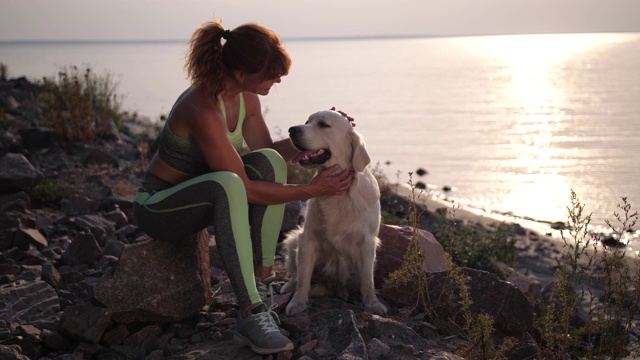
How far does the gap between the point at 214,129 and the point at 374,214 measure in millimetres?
1281

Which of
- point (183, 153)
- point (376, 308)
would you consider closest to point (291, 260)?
point (376, 308)

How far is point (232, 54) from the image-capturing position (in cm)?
402

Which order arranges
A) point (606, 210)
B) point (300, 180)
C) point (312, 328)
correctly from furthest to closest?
point (606, 210) < point (300, 180) < point (312, 328)

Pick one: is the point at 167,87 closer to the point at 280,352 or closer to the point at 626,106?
the point at 626,106

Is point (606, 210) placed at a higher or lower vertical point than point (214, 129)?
lower

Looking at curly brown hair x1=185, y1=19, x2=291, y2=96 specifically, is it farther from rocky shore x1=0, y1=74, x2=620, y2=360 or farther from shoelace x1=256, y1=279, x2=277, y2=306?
shoelace x1=256, y1=279, x2=277, y2=306

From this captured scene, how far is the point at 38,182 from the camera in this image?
7102 mm

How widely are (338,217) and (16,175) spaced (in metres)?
3.66

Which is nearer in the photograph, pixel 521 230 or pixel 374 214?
pixel 374 214

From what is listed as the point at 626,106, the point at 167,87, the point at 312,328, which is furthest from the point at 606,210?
the point at 167,87

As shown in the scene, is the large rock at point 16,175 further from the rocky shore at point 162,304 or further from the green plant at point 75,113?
the green plant at point 75,113

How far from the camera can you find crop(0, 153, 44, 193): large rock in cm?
681

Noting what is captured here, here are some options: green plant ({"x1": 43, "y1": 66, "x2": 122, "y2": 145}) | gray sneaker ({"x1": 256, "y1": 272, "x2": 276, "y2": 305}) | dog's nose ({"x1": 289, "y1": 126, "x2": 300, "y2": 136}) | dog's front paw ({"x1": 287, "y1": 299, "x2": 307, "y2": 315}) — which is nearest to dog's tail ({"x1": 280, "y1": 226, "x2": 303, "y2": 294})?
dog's front paw ({"x1": 287, "y1": 299, "x2": 307, "y2": 315})

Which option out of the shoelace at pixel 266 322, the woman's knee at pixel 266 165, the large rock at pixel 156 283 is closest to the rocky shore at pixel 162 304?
the large rock at pixel 156 283
